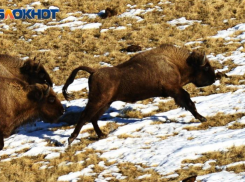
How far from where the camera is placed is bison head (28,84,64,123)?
9047 millimetres

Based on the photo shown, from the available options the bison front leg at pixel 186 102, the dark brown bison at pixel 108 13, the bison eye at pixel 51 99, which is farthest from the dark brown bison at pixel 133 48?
the bison eye at pixel 51 99

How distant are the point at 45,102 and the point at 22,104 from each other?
1.72ft

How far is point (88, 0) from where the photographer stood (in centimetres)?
2472

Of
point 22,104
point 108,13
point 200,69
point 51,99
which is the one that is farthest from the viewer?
point 108,13

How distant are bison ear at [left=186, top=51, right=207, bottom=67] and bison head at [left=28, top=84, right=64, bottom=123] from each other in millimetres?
3519

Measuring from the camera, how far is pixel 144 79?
10305mm

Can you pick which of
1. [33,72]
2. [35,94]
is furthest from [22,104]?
[33,72]

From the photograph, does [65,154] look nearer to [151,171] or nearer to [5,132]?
[5,132]

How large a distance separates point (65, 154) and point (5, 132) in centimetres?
130

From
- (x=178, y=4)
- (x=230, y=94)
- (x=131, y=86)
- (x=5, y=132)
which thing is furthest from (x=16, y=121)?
(x=178, y=4)

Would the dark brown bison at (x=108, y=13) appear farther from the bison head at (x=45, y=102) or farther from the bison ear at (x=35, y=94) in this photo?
the bison ear at (x=35, y=94)

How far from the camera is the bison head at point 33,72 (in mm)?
12203

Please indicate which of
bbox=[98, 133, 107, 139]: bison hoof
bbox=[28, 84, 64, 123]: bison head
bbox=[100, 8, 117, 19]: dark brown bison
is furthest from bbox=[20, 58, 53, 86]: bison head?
bbox=[100, 8, 117, 19]: dark brown bison

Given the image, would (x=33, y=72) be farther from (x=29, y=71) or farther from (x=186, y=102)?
(x=186, y=102)
